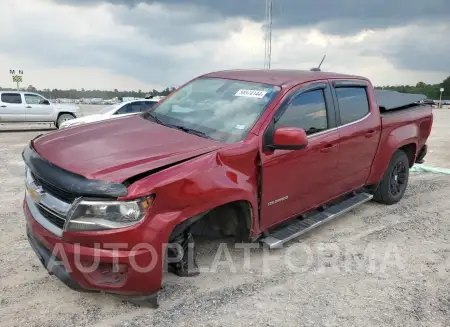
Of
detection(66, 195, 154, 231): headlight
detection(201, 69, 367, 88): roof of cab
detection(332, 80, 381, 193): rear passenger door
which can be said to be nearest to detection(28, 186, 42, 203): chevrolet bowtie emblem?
detection(66, 195, 154, 231): headlight

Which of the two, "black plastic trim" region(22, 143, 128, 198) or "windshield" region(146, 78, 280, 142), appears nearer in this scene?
"black plastic trim" region(22, 143, 128, 198)

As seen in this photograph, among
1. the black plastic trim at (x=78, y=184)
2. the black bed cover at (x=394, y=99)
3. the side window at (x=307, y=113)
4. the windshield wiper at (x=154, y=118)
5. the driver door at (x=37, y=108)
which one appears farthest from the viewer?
the driver door at (x=37, y=108)

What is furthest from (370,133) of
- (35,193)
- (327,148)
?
(35,193)

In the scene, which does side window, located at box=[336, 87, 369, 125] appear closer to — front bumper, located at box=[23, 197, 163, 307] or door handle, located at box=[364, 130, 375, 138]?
door handle, located at box=[364, 130, 375, 138]

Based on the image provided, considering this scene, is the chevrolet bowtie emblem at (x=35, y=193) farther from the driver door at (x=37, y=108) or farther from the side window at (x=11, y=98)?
the side window at (x=11, y=98)

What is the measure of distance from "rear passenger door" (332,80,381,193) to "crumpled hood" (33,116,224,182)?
1737mm

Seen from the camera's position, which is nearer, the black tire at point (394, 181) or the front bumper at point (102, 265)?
the front bumper at point (102, 265)

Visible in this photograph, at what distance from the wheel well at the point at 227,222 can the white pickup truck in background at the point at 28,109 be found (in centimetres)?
1498

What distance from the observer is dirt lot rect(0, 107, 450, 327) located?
291 cm

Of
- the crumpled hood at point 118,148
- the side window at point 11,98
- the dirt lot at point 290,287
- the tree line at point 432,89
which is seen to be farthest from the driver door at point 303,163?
the tree line at point 432,89

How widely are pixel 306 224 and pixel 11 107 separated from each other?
15.3 m

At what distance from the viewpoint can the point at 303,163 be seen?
3771mm

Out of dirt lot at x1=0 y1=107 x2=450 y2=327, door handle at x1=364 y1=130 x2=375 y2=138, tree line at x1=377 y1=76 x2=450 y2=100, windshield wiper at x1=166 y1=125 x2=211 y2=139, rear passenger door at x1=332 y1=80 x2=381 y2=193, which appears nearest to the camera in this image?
dirt lot at x1=0 y1=107 x2=450 y2=327

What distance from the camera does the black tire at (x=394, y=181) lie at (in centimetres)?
541
